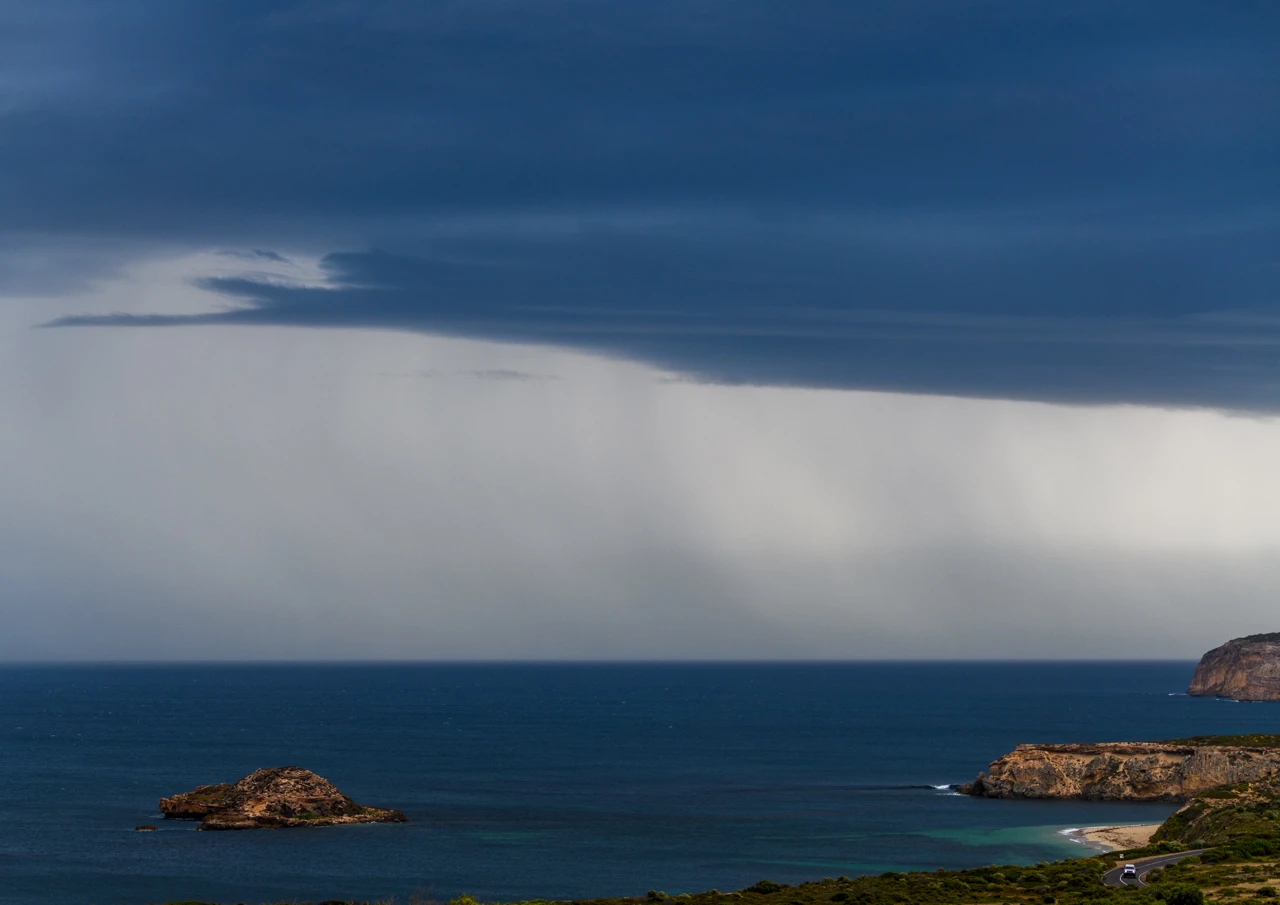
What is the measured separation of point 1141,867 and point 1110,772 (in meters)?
79.1

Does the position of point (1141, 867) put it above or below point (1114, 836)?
above

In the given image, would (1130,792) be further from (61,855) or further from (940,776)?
(61,855)

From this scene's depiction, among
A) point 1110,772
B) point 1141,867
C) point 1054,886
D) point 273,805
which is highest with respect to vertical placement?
point 1054,886

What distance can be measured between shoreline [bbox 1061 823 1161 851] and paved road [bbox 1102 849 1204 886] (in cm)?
1878

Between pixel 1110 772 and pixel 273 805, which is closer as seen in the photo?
pixel 273 805

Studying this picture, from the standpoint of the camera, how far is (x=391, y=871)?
388 feet

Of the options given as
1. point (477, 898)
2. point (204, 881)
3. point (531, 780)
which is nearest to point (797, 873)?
point (477, 898)

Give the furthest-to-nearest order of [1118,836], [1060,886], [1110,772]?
[1110,772] < [1118,836] < [1060,886]

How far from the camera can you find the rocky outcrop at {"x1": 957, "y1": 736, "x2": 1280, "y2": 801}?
531ft

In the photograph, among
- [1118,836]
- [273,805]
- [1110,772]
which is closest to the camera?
[1118,836]

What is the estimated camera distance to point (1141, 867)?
9312cm

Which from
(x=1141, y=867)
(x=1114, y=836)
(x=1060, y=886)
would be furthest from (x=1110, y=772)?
(x=1060, y=886)

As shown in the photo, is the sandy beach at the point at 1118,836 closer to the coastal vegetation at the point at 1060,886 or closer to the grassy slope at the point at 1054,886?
the coastal vegetation at the point at 1060,886

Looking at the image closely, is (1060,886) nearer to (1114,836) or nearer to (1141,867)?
(1141,867)
